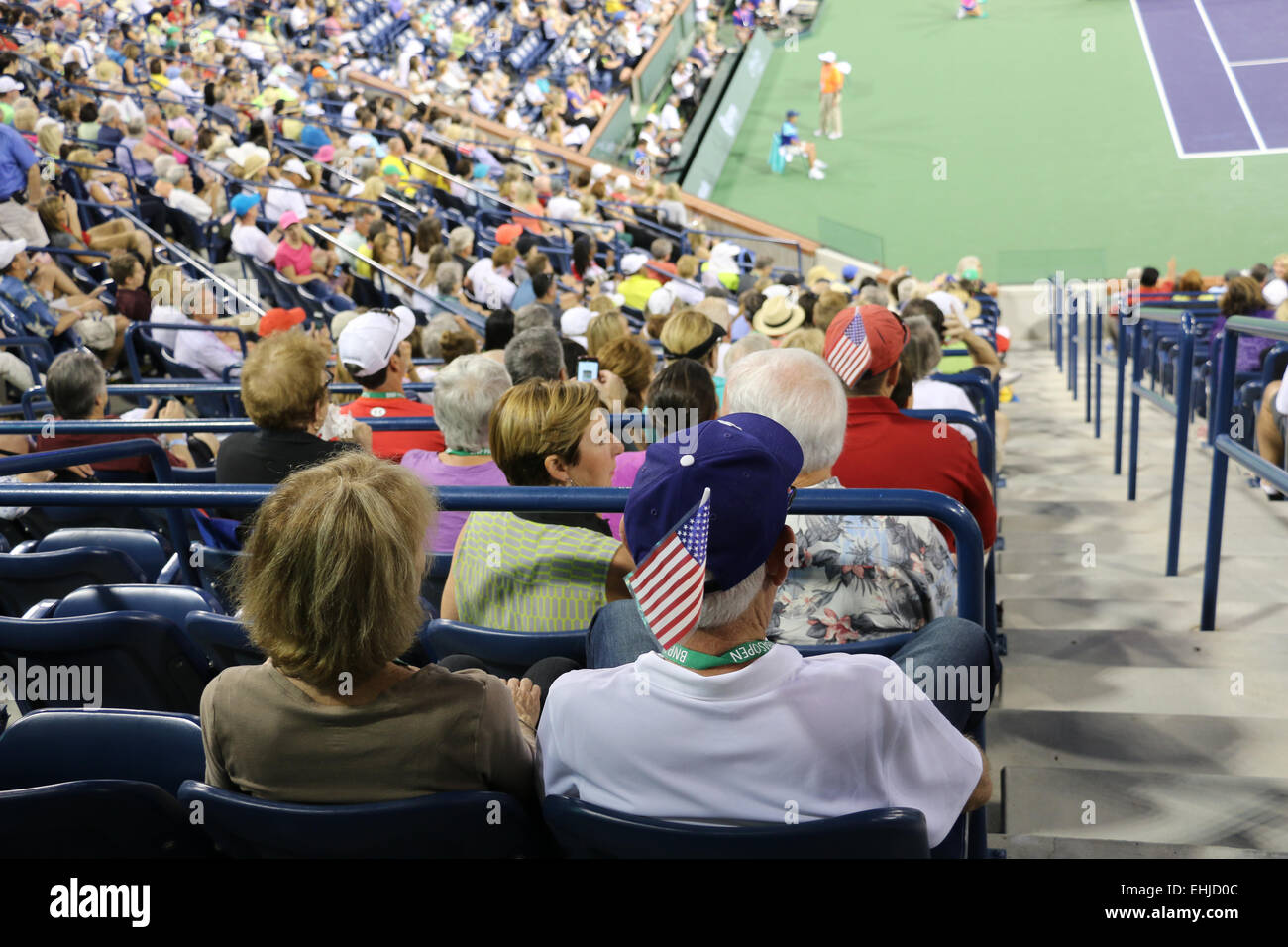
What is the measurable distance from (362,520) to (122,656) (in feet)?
2.90

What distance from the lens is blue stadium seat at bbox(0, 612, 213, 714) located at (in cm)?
206

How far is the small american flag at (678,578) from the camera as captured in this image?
4.36 ft

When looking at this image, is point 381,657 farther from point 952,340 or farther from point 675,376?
point 952,340

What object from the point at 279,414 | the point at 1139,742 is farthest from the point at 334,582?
the point at 1139,742

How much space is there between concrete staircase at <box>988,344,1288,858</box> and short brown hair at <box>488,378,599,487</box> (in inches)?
50.0

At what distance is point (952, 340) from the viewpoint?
6234 millimetres

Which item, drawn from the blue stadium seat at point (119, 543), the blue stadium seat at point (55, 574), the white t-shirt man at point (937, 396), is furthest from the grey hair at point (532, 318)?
the blue stadium seat at point (55, 574)

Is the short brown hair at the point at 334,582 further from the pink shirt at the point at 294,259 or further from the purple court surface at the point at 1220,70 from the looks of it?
the purple court surface at the point at 1220,70

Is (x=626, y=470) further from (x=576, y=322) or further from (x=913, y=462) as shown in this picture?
(x=576, y=322)

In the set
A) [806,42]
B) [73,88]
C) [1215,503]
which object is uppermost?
[806,42]

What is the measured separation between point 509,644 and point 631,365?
8.60 ft

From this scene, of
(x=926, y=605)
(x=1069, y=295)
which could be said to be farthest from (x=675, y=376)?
(x=1069, y=295)

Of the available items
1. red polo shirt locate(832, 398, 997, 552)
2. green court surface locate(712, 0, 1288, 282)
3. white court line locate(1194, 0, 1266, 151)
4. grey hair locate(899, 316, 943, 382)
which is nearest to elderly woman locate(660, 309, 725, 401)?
grey hair locate(899, 316, 943, 382)

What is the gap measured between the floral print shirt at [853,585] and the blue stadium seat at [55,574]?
168 centimetres
